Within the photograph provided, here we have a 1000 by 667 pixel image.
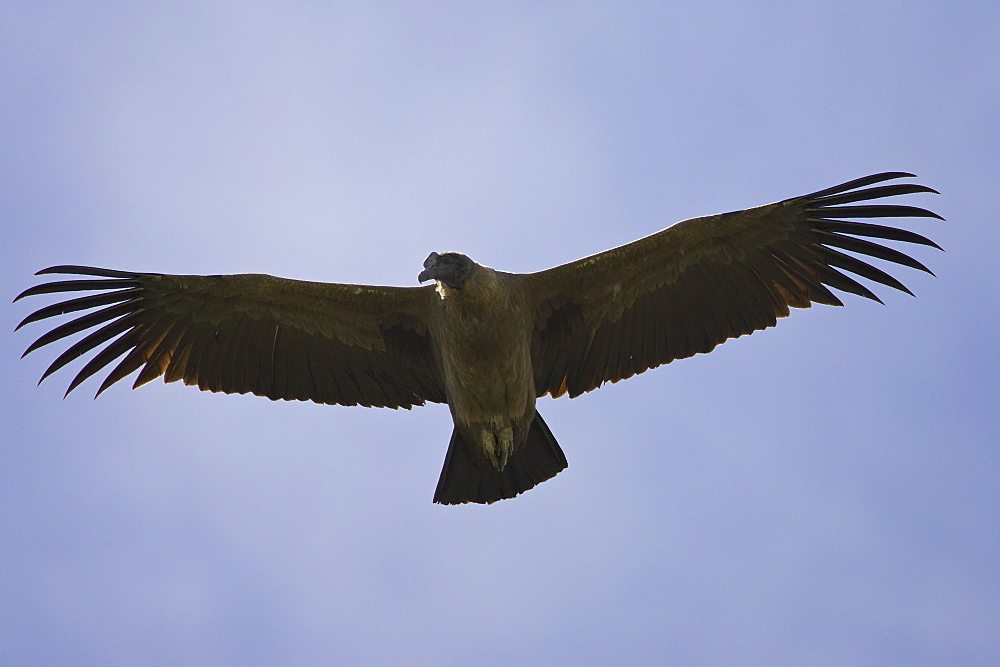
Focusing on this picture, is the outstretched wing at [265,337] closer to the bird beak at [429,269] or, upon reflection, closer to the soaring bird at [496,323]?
the soaring bird at [496,323]

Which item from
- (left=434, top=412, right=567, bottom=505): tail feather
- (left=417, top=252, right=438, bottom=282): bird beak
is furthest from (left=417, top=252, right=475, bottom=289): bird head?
(left=434, top=412, right=567, bottom=505): tail feather

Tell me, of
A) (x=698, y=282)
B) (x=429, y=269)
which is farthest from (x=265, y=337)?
(x=698, y=282)

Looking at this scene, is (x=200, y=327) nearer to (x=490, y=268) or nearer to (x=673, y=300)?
(x=490, y=268)

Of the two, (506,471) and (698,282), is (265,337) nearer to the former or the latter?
(506,471)

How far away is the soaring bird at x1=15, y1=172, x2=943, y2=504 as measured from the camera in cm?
1038

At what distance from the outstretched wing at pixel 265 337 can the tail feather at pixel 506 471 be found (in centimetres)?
66

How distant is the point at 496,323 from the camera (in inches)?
399

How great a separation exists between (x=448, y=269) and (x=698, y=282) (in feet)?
7.13

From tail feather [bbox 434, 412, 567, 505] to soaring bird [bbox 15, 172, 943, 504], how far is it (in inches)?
0.5

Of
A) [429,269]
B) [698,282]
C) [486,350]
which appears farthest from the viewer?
[698,282]

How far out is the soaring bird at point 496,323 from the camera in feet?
34.0

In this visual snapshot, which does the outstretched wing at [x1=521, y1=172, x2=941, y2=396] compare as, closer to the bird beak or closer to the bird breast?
the bird breast

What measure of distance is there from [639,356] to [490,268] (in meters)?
1.59

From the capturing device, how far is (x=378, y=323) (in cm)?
1086
